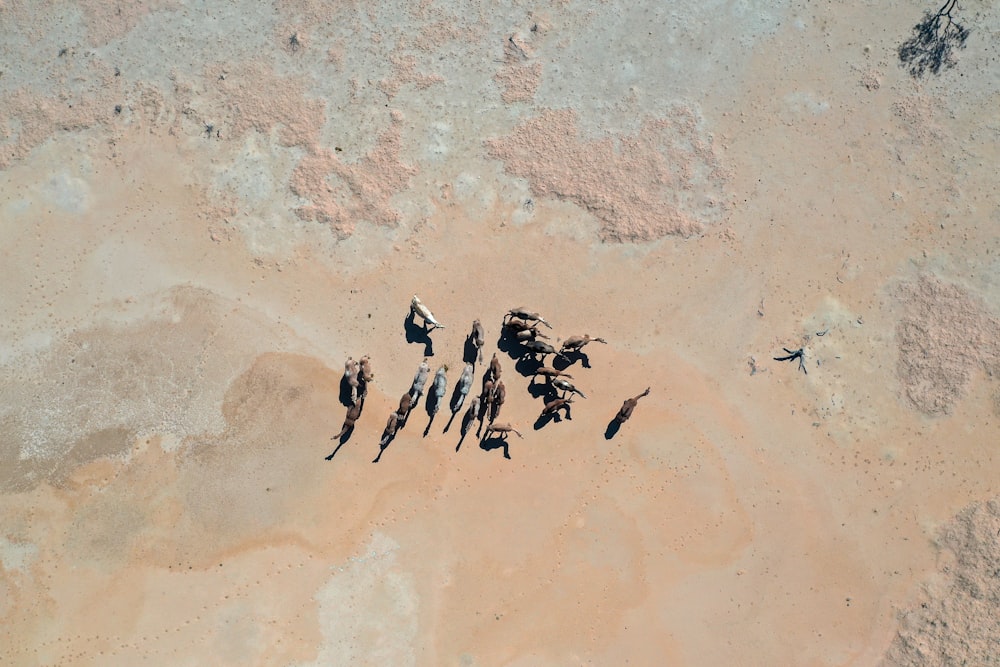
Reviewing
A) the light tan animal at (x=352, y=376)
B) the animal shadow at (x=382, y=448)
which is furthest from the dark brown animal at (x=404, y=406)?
the light tan animal at (x=352, y=376)

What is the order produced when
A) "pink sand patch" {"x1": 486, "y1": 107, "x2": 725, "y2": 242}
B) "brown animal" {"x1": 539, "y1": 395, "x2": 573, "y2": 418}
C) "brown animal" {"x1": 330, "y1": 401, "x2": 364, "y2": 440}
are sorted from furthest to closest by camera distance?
"pink sand patch" {"x1": 486, "y1": 107, "x2": 725, "y2": 242}, "brown animal" {"x1": 330, "y1": 401, "x2": 364, "y2": 440}, "brown animal" {"x1": 539, "y1": 395, "x2": 573, "y2": 418}

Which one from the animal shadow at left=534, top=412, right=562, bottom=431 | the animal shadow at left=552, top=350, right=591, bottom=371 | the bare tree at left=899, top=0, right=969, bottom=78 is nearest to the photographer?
the animal shadow at left=534, top=412, right=562, bottom=431

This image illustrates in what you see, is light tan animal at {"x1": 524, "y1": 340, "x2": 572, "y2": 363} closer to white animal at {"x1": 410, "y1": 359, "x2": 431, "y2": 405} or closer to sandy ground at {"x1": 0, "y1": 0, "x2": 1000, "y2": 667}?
sandy ground at {"x1": 0, "y1": 0, "x2": 1000, "y2": 667}

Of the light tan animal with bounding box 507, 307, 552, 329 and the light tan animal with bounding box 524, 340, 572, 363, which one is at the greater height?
the light tan animal with bounding box 507, 307, 552, 329

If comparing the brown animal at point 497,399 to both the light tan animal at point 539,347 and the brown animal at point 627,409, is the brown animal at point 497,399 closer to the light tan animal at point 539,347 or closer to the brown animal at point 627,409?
the light tan animal at point 539,347

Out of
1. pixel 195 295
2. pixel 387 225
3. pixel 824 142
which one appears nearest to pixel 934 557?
pixel 824 142

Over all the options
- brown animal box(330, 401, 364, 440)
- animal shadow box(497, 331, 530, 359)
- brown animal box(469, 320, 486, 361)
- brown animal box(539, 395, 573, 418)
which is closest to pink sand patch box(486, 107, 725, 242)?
animal shadow box(497, 331, 530, 359)

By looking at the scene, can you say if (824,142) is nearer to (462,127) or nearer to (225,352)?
(462,127)

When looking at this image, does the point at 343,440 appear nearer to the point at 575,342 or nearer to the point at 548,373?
the point at 548,373
